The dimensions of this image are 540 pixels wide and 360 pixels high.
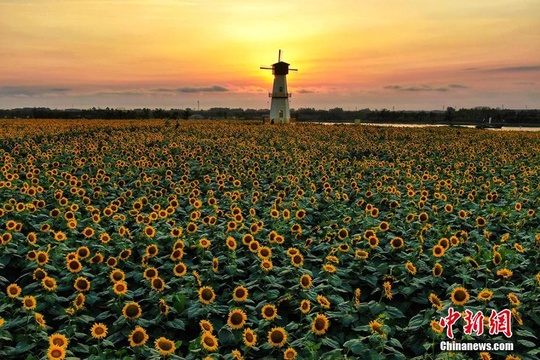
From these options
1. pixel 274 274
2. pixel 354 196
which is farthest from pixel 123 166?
pixel 274 274

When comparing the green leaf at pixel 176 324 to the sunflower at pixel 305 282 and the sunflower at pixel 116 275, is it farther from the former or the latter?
the sunflower at pixel 305 282

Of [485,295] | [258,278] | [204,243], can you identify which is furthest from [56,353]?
[485,295]

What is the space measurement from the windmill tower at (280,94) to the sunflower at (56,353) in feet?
178

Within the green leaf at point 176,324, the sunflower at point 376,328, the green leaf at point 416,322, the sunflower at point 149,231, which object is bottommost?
the green leaf at point 176,324

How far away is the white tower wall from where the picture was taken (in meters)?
59.4

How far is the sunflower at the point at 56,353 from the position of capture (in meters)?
3.57

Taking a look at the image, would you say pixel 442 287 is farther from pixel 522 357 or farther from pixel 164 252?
pixel 164 252

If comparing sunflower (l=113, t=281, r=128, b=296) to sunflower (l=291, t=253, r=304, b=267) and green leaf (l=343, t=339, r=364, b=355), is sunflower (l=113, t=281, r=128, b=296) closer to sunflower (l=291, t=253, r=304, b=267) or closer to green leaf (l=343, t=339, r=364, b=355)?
sunflower (l=291, t=253, r=304, b=267)

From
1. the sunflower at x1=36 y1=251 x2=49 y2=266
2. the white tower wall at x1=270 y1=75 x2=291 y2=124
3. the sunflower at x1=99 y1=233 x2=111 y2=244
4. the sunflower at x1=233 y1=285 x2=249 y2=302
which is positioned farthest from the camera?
the white tower wall at x1=270 y1=75 x2=291 y2=124

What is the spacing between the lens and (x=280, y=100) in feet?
198

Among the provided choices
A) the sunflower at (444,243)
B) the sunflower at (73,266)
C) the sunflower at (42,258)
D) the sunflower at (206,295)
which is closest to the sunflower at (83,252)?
the sunflower at (42,258)

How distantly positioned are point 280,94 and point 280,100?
82 cm

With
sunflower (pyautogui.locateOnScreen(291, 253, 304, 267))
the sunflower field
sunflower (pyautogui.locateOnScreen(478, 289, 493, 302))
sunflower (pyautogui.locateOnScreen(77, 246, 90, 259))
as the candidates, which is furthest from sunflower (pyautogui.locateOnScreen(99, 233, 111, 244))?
sunflower (pyautogui.locateOnScreen(478, 289, 493, 302))

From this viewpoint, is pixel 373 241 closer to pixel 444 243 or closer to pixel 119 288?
pixel 444 243
